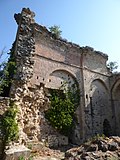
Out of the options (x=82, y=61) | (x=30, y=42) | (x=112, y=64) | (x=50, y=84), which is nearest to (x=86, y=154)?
(x=50, y=84)

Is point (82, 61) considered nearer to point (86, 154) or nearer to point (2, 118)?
point (2, 118)

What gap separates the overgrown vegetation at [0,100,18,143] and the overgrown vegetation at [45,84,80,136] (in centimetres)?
314

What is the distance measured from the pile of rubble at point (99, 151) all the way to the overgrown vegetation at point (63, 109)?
4.58m

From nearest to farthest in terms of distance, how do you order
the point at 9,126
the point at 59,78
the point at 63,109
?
the point at 9,126
the point at 63,109
the point at 59,78

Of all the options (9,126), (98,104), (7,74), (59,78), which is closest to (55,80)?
(59,78)

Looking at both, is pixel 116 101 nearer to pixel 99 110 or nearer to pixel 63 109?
pixel 99 110

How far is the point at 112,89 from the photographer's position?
16.4m

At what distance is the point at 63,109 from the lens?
1232 cm

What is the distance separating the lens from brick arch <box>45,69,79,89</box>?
12555mm

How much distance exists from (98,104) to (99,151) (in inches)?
346

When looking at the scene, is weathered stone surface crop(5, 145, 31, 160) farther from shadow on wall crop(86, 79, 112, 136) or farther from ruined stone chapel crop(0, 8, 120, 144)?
shadow on wall crop(86, 79, 112, 136)

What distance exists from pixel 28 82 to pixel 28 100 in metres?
1.09

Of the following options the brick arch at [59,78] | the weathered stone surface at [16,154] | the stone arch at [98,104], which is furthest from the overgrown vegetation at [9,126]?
the stone arch at [98,104]

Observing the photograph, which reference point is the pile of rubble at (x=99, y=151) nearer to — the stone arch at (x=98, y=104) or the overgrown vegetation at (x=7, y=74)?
the overgrown vegetation at (x=7, y=74)
